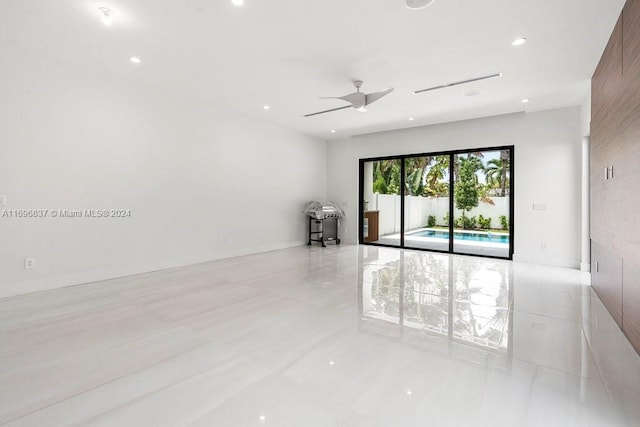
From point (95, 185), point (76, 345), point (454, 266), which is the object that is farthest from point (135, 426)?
point (454, 266)

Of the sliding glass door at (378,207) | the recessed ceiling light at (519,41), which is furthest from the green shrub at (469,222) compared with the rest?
the recessed ceiling light at (519,41)

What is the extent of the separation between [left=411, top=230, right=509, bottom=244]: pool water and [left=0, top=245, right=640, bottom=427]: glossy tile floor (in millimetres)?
2454

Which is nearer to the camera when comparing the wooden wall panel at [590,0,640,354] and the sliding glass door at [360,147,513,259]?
the wooden wall panel at [590,0,640,354]

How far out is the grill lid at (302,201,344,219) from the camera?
780 centimetres

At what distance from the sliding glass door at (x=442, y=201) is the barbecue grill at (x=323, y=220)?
2.56ft

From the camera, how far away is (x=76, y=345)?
2502 mm

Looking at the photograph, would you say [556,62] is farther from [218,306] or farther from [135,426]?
[135,426]

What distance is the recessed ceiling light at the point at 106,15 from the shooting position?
2.98m

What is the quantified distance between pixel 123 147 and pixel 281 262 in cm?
322

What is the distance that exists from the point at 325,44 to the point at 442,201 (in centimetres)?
501

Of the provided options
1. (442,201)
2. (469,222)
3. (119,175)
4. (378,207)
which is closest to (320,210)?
(378,207)

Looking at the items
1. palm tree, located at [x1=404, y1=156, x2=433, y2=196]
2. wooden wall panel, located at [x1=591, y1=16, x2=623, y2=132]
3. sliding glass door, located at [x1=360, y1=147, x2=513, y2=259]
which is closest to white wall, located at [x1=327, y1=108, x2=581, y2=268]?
sliding glass door, located at [x1=360, y1=147, x2=513, y2=259]

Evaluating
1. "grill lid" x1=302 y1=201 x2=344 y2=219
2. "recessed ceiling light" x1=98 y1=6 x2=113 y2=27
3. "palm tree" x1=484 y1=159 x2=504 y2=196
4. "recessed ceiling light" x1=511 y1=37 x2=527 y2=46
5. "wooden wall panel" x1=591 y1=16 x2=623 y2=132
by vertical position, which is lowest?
"grill lid" x1=302 y1=201 x2=344 y2=219

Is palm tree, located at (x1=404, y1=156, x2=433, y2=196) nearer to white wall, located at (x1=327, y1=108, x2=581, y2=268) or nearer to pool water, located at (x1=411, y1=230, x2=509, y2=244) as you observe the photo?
white wall, located at (x1=327, y1=108, x2=581, y2=268)
